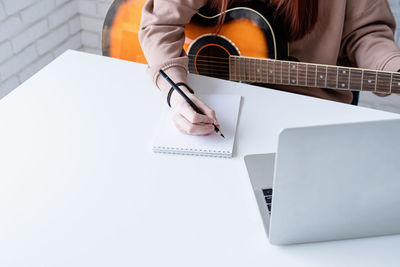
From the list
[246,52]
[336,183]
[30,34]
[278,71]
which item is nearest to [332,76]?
[278,71]

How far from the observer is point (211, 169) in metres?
0.81

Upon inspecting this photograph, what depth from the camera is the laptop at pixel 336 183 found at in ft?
1.85

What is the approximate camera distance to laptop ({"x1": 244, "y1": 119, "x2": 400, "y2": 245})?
0.56m

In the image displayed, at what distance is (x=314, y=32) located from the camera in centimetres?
125

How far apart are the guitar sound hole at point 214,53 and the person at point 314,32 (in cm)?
9

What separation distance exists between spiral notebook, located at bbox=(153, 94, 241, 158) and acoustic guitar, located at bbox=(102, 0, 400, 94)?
27 cm

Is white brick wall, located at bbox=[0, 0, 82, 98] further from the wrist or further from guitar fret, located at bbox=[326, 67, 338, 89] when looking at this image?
guitar fret, located at bbox=[326, 67, 338, 89]

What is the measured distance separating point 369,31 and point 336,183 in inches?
30.5

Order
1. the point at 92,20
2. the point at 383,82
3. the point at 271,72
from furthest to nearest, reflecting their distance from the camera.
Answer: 1. the point at 92,20
2. the point at 271,72
3. the point at 383,82

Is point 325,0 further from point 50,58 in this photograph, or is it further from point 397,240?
point 50,58

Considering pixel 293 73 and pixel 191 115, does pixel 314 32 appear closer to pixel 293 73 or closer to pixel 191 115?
pixel 293 73

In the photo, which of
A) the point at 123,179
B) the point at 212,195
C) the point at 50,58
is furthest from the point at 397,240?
the point at 50,58

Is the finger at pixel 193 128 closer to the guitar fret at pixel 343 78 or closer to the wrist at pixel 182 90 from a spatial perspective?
the wrist at pixel 182 90

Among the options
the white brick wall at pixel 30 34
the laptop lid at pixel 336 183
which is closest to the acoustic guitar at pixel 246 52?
the laptop lid at pixel 336 183
